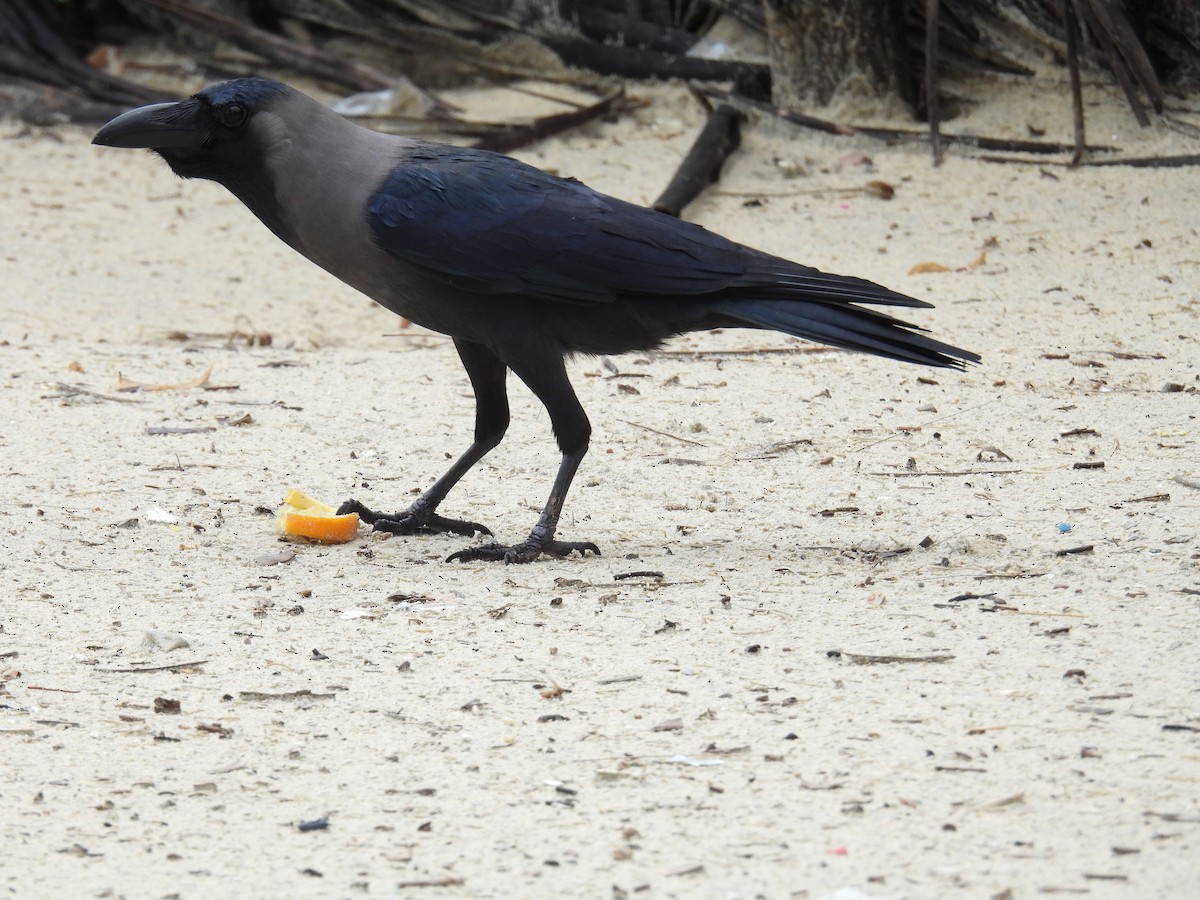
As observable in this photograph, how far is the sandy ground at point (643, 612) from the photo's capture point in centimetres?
248

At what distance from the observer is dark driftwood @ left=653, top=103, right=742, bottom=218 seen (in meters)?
7.80

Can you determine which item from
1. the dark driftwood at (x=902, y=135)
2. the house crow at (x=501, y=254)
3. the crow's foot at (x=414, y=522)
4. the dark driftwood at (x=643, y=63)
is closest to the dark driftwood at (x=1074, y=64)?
the dark driftwood at (x=902, y=135)

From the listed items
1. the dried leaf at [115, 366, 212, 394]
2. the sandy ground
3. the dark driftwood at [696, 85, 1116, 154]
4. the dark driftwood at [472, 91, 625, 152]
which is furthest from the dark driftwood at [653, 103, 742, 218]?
the dried leaf at [115, 366, 212, 394]

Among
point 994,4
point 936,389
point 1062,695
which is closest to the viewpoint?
point 1062,695

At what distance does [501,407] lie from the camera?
14.7 ft

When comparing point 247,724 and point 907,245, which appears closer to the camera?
point 247,724

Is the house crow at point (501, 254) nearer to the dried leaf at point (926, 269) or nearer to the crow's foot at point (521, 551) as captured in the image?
the crow's foot at point (521, 551)

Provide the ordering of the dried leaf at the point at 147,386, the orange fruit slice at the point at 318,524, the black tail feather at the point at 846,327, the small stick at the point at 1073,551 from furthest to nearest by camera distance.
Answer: the dried leaf at the point at 147,386 < the orange fruit slice at the point at 318,524 < the black tail feather at the point at 846,327 < the small stick at the point at 1073,551

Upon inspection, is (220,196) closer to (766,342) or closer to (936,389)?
(766,342)

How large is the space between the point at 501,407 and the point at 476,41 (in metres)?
5.93

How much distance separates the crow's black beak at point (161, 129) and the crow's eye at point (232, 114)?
7 centimetres

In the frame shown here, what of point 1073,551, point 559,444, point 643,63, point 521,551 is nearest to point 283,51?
point 643,63

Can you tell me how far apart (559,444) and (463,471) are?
44 cm

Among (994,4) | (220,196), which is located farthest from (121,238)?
(994,4)
